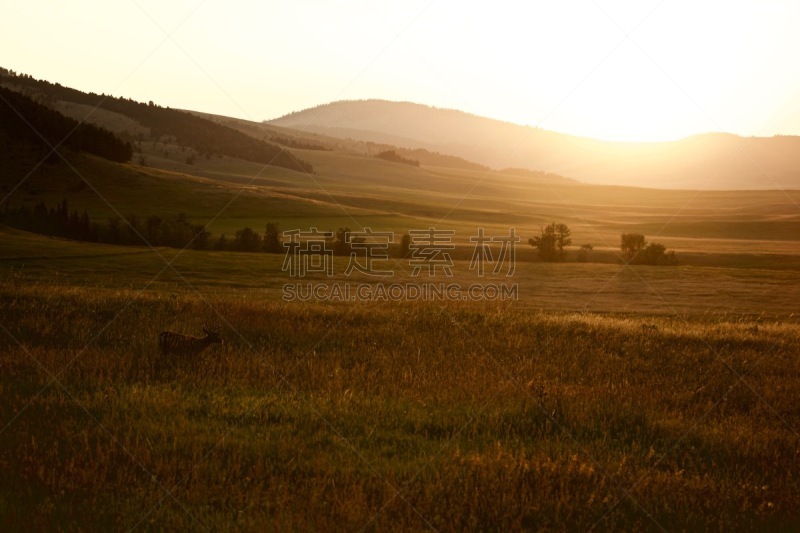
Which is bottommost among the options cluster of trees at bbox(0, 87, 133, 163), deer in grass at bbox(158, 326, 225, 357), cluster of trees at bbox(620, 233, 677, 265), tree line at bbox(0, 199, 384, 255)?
cluster of trees at bbox(620, 233, 677, 265)

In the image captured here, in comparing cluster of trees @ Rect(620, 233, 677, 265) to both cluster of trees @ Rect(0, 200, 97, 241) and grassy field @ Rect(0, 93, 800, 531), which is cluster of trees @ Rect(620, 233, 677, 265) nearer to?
grassy field @ Rect(0, 93, 800, 531)

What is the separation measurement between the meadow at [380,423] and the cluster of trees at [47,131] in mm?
85604

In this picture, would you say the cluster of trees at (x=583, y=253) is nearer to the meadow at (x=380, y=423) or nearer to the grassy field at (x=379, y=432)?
the meadow at (x=380, y=423)

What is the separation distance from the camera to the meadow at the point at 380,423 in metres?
7.06

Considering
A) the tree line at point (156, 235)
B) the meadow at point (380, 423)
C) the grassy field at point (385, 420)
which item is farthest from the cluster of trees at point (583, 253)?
the meadow at point (380, 423)

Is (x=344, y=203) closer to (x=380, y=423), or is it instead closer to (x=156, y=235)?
(x=156, y=235)

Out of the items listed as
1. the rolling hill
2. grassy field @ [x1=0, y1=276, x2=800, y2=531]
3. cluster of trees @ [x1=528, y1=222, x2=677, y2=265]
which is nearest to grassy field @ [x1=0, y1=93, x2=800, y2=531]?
grassy field @ [x1=0, y1=276, x2=800, y2=531]

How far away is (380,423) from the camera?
9641 mm

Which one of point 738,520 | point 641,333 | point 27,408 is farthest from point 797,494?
point 641,333

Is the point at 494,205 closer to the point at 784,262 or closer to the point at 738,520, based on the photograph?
the point at 784,262

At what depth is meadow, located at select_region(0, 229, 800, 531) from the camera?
7062mm

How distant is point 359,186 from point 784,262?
335ft

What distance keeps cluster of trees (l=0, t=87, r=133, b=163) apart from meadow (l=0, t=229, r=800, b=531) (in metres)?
85.6

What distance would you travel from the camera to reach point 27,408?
9398 mm
